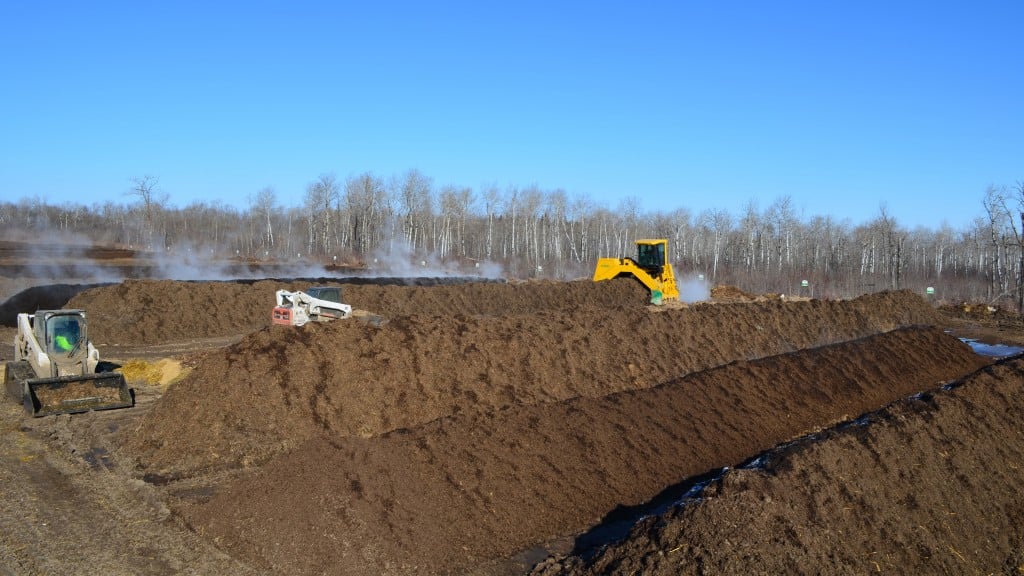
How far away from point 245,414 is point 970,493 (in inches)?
379

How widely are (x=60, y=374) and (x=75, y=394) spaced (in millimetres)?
879

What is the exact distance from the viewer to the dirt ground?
269 inches

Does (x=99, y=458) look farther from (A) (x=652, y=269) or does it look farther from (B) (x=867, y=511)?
(A) (x=652, y=269)

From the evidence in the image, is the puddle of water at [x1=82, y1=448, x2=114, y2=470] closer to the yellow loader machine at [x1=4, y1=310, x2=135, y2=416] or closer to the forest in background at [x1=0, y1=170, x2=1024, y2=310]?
the yellow loader machine at [x1=4, y1=310, x2=135, y2=416]

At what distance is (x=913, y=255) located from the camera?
7975 cm

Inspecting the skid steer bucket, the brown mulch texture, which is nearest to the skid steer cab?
the skid steer bucket

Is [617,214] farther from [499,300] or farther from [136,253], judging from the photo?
[499,300]

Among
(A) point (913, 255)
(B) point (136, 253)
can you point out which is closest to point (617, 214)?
(A) point (913, 255)

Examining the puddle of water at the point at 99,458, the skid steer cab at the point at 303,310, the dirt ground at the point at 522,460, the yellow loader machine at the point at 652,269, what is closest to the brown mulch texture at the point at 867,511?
the dirt ground at the point at 522,460

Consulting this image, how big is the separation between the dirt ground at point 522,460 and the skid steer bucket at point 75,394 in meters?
0.32

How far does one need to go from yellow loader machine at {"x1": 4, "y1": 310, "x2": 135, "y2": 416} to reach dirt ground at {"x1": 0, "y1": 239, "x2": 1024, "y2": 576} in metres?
0.41

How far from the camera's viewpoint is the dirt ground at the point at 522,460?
6820 millimetres

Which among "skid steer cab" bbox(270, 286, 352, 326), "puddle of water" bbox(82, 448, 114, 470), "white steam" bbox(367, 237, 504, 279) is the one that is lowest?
"puddle of water" bbox(82, 448, 114, 470)

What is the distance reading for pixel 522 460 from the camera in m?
9.19
